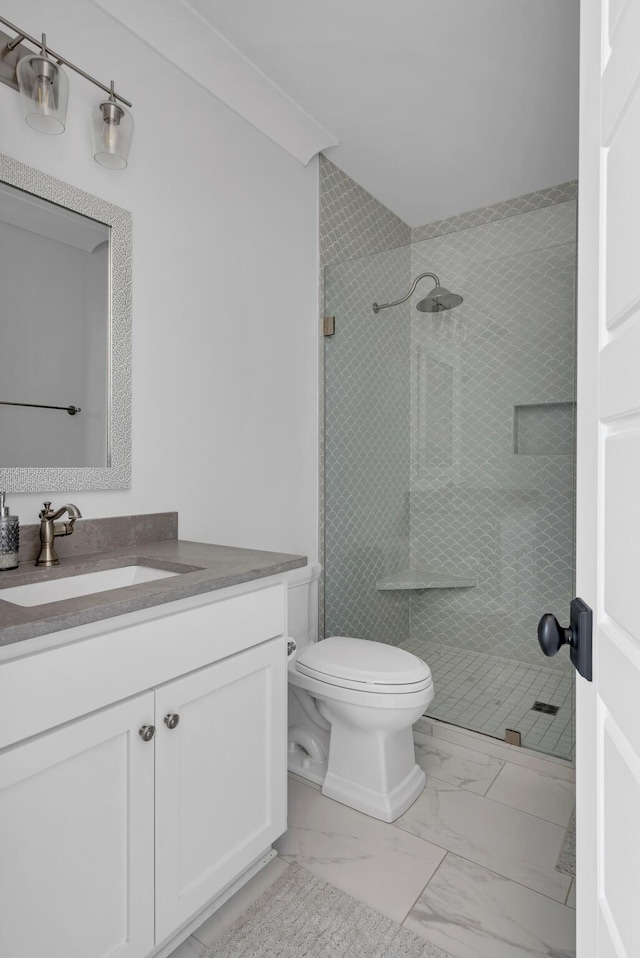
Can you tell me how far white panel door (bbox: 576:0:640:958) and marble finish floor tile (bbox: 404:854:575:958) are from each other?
73 centimetres

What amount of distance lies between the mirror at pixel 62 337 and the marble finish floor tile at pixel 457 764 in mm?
1532

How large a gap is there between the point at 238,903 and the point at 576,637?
4.04 ft

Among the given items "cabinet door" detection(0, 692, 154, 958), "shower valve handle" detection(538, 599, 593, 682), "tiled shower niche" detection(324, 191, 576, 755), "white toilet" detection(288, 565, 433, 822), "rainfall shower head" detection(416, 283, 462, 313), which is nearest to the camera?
"shower valve handle" detection(538, 599, 593, 682)

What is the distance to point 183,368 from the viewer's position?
1.83 meters

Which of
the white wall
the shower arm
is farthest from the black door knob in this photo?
the shower arm

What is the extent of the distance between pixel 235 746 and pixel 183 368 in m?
1.18

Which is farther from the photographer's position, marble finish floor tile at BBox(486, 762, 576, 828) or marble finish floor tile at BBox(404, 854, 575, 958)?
marble finish floor tile at BBox(486, 762, 576, 828)

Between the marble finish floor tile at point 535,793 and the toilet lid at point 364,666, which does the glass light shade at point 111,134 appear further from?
the marble finish floor tile at point 535,793

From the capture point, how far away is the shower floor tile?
6.84 ft

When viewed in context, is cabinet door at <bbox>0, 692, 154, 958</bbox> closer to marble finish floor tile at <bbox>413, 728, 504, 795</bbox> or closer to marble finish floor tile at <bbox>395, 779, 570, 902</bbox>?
marble finish floor tile at <bbox>395, 779, 570, 902</bbox>

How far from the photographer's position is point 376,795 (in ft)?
5.77

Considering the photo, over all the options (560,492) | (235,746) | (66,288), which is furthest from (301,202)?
(235,746)

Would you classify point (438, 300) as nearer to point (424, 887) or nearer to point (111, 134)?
point (111, 134)

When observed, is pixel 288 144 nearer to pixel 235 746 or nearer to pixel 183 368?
pixel 183 368
